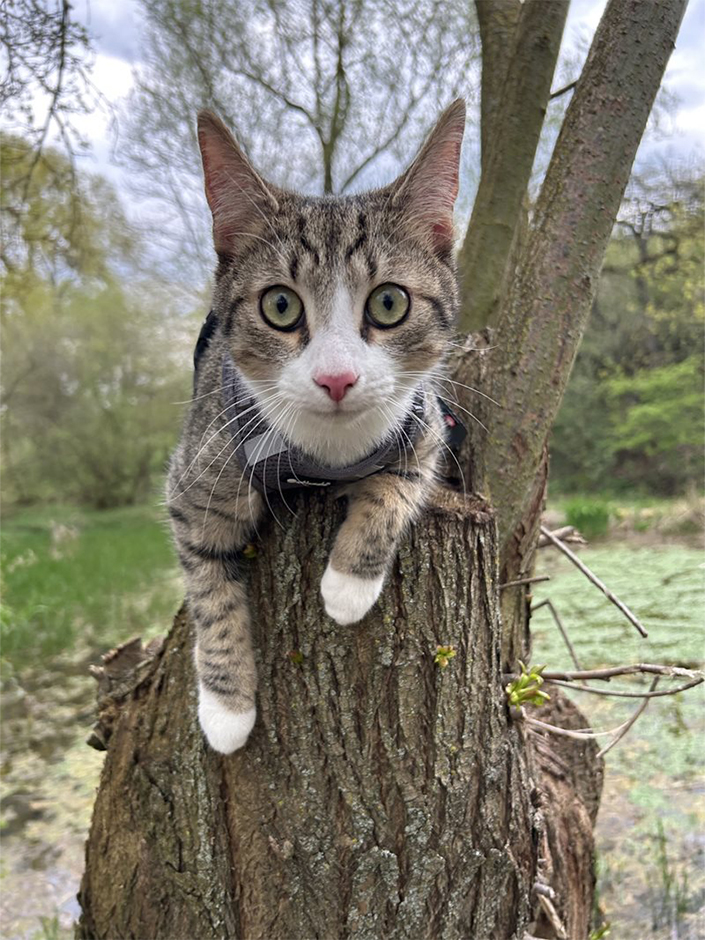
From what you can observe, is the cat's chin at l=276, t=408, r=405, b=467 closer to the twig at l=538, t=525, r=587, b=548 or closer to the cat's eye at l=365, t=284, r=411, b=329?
the cat's eye at l=365, t=284, r=411, b=329

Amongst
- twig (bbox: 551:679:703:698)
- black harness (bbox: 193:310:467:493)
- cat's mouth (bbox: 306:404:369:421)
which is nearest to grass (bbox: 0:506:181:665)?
black harness (bbox: 193:310:467:493)

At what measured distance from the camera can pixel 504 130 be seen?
178 centimetres

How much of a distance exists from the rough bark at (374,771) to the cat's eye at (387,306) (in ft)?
1.11

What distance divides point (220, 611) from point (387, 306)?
67 cm

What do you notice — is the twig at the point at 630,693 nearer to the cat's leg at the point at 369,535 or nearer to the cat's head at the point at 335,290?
the cat's leg at the point at 369,535

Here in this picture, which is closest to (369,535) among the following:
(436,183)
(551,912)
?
(436,183)

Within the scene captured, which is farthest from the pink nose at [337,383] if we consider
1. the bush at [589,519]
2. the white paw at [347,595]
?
the bush at [589,519]

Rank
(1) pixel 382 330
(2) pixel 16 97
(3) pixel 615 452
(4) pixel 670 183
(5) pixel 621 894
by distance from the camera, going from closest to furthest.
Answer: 1. (1) pixel 382 330
2. (2) pixel 16 97
3. (5) pixel 621 894
4. (4) pixel 670 183
5. (3) pixel 615 452

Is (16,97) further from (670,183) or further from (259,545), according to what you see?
(670,183)

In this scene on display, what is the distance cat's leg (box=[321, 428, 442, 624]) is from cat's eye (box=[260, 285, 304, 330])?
0.33 meters

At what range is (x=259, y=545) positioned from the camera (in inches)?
47.6

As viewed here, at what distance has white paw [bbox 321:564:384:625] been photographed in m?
1.05

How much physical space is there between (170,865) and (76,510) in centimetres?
1203

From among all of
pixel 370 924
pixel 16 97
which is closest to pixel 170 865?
pixel 370 924
